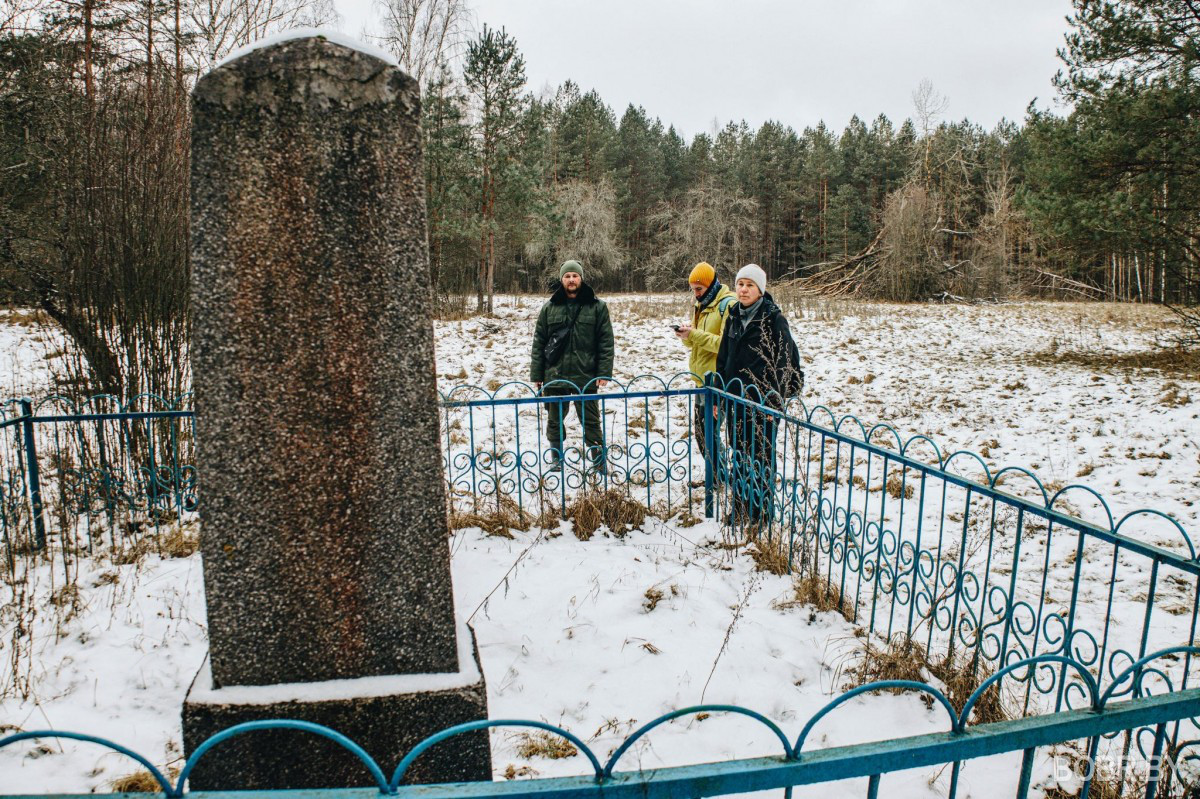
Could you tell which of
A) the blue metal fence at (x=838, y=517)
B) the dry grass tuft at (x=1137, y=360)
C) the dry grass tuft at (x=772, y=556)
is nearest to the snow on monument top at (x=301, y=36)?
the blue metal fence at (x=838, y=517)

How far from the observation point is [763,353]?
4.28 m

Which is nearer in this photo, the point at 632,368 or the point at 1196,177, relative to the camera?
the point at 1196,177

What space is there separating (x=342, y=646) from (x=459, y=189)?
1754cm

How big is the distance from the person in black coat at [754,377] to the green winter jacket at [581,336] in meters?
1.34

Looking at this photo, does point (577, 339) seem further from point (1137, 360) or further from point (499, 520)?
point (1137, 360)

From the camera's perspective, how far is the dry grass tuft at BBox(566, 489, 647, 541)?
14.6 ft

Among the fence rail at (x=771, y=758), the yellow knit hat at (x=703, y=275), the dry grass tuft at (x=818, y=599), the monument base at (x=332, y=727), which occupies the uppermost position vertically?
the yellow knit hat at (x=703, y=275)

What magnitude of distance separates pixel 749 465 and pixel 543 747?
2.28 metres

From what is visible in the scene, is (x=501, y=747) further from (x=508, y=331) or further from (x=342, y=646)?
(x=508, y=331)

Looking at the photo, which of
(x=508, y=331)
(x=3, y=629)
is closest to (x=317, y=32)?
(x=3, y=629)

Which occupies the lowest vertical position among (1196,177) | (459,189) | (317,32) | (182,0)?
(317,32)

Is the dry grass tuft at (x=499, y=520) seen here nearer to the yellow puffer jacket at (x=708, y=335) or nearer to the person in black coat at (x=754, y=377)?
the person in black coat at (x=754, y=377)

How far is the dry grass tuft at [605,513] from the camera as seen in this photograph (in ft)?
14.6

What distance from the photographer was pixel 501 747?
7.95 feet
